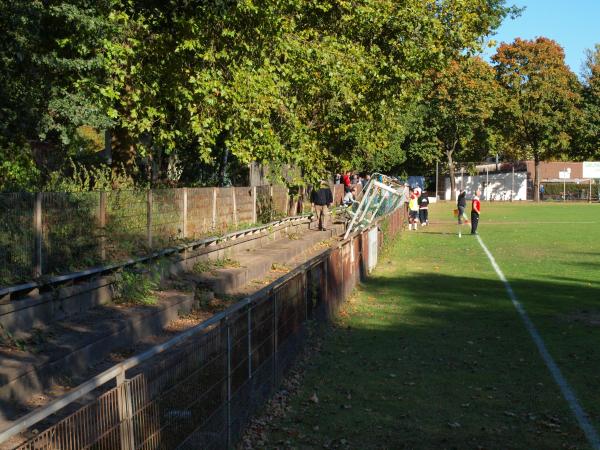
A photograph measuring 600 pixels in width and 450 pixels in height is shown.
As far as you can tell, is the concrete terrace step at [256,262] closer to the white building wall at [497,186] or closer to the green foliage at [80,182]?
the green foliage at [80,182]

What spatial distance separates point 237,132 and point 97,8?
402cm

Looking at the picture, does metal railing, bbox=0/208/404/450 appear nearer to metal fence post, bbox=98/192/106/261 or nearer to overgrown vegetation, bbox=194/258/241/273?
metal fence post, bbox=98/192/106/261

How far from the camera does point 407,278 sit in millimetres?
19062

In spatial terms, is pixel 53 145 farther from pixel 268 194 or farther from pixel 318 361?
pixel 318 361

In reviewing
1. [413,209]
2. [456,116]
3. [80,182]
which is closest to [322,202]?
[413,209]

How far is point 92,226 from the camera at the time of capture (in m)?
13.4

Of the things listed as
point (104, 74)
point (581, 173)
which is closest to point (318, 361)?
point (104, 74)

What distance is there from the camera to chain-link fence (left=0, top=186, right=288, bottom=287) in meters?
11.0

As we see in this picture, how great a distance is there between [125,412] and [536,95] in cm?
8088

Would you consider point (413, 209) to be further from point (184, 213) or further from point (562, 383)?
point (562, 383)

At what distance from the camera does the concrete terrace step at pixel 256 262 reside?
1588cm

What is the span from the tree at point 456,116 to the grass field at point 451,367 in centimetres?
5817

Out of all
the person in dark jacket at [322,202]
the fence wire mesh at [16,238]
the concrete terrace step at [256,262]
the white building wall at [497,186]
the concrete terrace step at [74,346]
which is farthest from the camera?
the white building wall at [497,186]

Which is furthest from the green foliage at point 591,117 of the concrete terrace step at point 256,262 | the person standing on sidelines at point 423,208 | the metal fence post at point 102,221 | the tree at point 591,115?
the metal fence post at point 102,221
